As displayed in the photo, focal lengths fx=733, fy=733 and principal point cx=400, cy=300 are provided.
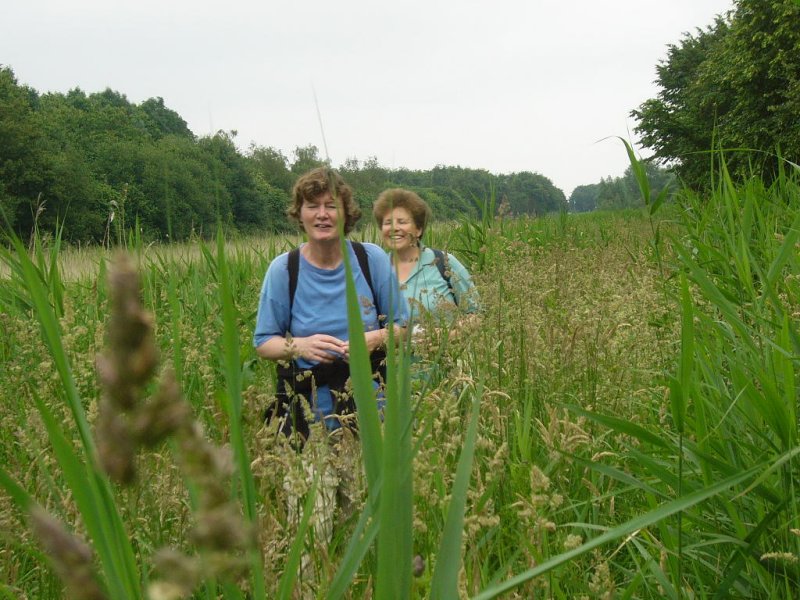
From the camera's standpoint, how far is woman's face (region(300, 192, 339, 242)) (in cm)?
344

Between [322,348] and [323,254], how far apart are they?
655mm

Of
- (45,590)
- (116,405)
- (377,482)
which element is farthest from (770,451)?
(116,405)

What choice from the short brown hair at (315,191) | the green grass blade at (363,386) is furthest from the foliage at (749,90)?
the green grass blade at (363,386)

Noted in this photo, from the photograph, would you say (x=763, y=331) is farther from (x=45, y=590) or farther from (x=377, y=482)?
(x=45, y=590)

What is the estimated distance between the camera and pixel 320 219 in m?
3.46

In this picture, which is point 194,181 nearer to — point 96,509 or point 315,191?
point 96,509

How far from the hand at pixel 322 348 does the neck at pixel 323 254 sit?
1.83 ft

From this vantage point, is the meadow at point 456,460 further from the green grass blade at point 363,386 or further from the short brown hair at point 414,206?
the short brown hair at point 414,206

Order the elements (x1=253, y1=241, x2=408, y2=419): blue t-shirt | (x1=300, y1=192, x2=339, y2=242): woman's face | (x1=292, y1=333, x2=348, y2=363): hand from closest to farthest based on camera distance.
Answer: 1. (x1=292, y1=333, x2=348, y2=363): hand
2. (x1=253, y1=241, x2=408, y2=419): blue t-shirt
3. (x1=300, y1=192, x2=339, y2=242): woman's face

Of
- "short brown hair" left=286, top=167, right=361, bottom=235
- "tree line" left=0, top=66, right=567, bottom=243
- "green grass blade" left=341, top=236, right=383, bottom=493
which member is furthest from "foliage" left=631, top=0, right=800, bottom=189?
"green grass blade" left=341, top=236, right=383, bottom=493

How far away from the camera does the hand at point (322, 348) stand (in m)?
2.96

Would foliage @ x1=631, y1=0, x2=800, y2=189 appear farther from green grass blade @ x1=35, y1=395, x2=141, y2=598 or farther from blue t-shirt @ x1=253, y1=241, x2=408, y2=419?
green grass blade @ x1=35, y1=395, x2=141, y2=598

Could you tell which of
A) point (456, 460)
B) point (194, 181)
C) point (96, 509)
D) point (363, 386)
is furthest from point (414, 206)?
point (96, 509)

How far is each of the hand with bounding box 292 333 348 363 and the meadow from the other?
0.98 ft
